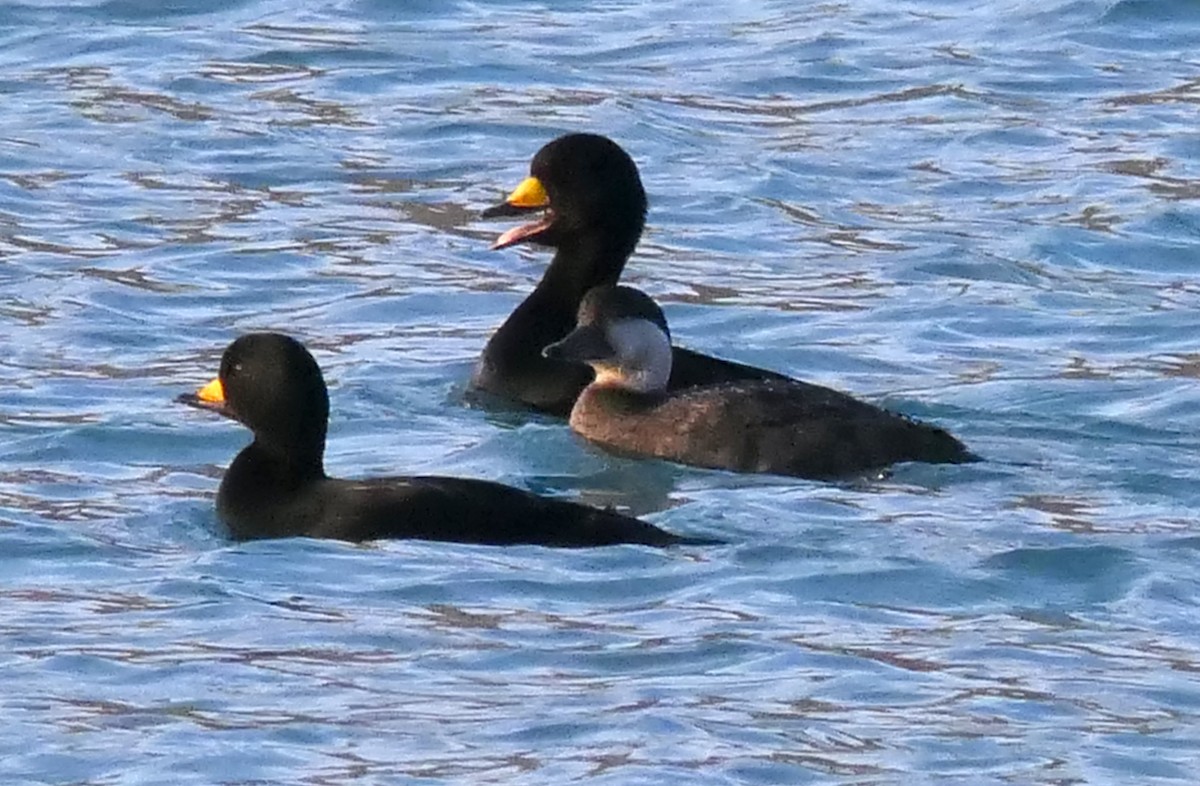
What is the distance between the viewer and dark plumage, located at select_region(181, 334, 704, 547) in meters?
10.6

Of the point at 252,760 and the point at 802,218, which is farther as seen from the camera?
the point at 802,218

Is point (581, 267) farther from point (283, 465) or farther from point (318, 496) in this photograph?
point (318, 496)

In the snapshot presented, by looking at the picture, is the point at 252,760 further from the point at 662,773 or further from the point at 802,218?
the point at 802,218

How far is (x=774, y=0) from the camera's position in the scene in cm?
2173

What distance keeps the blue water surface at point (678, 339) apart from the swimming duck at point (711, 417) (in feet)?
0.30

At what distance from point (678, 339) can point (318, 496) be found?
4009mm

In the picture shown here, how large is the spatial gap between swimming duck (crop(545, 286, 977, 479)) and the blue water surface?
Result: 92 mm

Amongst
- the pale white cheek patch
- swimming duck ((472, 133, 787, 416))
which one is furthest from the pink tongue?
the pale white cheek patch

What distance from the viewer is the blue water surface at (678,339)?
8914 mm

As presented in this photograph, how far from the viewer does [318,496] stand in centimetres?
1084

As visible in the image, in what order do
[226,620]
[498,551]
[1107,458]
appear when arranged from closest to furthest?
[226,620] → [498,551] → [1107,458]

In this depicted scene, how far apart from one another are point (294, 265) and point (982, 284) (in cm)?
298

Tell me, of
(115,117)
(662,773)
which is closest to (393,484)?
(662,773)

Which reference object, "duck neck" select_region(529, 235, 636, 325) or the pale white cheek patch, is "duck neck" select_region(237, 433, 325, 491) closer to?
the pale white cheek patch
